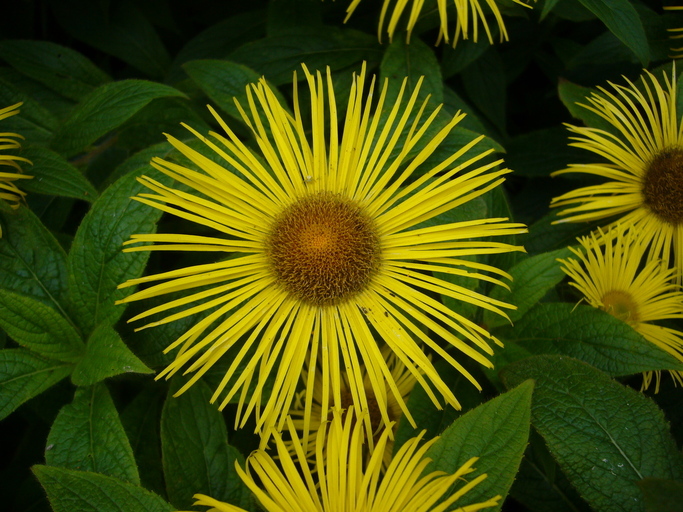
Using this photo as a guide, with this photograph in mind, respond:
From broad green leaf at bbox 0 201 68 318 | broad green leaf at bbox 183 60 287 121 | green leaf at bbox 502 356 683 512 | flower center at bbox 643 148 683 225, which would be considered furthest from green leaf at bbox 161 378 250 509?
flower center at bbox 643 148 683 225

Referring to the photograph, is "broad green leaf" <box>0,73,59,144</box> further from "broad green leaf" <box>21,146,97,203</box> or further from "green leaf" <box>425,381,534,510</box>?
"green leaf" <box>425,381,534,510</box>

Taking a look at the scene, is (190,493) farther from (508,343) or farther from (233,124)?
(233,124)

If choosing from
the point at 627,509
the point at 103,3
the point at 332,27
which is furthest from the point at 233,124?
the point at 627,509

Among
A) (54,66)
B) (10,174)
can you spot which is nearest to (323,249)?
(10,174)

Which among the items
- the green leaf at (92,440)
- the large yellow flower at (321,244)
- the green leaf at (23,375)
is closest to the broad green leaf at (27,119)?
the large yellow flower at (321,244)

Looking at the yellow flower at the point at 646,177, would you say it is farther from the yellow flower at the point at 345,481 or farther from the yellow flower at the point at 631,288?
the yellow flower at the point at 345,481

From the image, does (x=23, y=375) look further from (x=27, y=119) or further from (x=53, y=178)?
(x=27, y=119)
